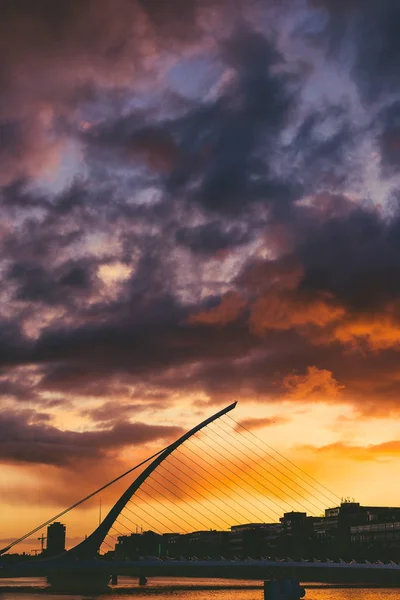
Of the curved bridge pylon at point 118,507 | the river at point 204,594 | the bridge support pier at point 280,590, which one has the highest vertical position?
the curved bridge pylon at point 118,507

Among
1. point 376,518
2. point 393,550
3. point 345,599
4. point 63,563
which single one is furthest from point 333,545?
point 63,563

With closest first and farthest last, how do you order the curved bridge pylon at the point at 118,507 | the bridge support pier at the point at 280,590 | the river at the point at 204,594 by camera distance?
A: the bridge support pier at the point at 280,590 → the curved bridge pylon at the point at 118,507 → the river at the point at 204,594

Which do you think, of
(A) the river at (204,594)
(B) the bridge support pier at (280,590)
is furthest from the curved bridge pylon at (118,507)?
(B) the bridge support pier at (280,590)

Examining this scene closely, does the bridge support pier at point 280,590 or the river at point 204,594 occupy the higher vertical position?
the bridge support pier at point 280,590

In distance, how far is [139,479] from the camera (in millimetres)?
83688

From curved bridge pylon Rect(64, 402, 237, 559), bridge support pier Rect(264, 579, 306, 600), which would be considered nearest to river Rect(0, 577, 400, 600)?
curved bridge pylon Rect(64, 402, 237, 559)

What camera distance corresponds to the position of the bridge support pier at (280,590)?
2047 inches

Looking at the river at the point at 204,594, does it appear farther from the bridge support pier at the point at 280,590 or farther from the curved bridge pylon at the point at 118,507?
the bridge support pier at the point at 280,590

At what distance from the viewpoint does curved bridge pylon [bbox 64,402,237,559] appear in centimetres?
7912

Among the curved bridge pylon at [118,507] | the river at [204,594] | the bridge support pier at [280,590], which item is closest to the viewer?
the bridge support pier at [280,590]

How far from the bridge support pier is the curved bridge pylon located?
29677mm

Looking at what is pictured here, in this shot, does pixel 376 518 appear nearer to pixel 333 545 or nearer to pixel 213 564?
pixel 333 545

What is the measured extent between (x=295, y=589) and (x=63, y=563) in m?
31.4

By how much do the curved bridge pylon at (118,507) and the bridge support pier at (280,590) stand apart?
1168 inches
